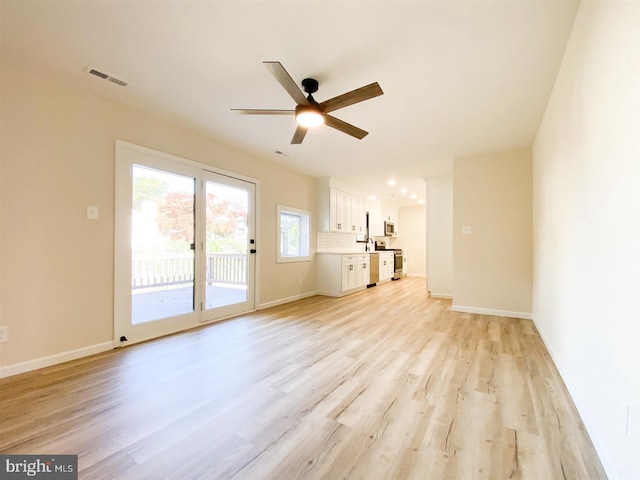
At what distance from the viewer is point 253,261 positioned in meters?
4.60

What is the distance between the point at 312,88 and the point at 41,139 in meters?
2.47

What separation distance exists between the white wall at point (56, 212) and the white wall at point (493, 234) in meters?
4.65

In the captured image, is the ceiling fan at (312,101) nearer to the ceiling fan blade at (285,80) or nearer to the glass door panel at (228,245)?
the ceiling fan blade at (285,80)

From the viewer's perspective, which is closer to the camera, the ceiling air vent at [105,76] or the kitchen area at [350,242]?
the ceiling air vent at [105,76]

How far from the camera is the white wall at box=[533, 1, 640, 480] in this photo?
1.14m

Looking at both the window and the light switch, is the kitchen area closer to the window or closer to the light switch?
the window

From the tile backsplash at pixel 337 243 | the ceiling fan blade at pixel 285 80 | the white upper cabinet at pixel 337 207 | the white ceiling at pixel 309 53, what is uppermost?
the white ceiling at pixel 309 53

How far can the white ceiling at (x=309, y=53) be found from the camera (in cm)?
178

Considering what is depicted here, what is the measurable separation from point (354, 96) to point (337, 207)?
4.20 meters

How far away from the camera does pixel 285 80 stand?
6.56 ft

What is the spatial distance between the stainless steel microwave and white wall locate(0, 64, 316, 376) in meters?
7.00

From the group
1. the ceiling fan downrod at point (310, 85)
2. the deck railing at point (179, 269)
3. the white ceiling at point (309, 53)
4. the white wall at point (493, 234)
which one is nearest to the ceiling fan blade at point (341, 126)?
the ceiling fan downrod at point (310, 85)

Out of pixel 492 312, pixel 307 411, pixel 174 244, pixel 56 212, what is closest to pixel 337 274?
pixel 492 312

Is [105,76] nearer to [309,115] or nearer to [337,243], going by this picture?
[309,115]
